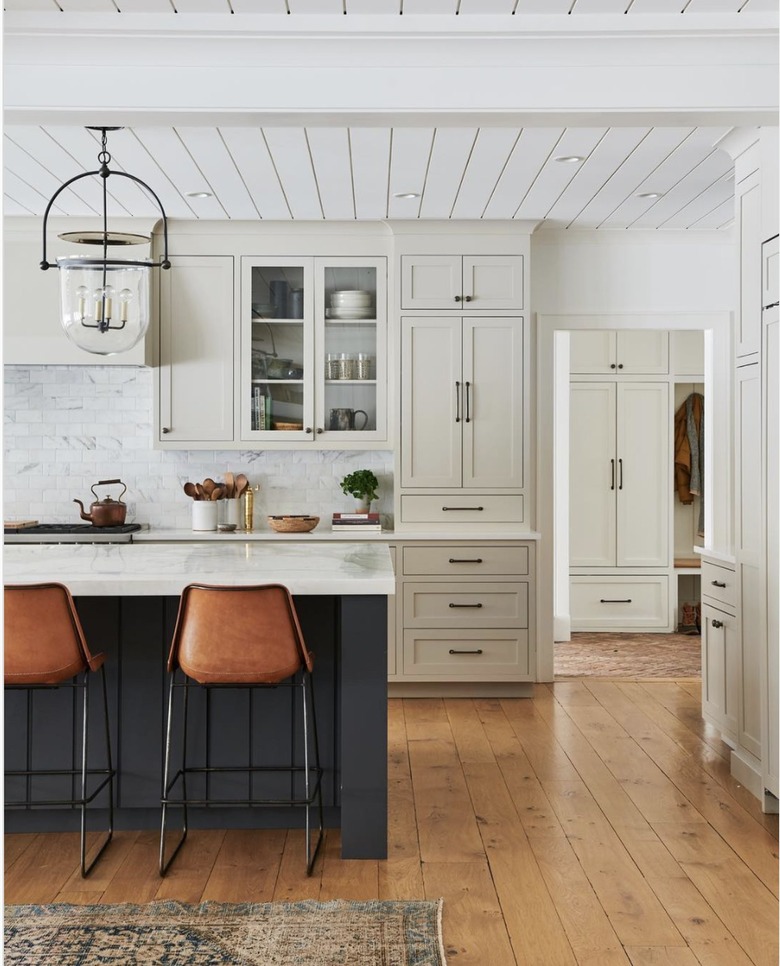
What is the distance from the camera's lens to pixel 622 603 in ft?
22.6

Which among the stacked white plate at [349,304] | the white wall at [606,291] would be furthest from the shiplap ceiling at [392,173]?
the stacked white plate at [349,304]

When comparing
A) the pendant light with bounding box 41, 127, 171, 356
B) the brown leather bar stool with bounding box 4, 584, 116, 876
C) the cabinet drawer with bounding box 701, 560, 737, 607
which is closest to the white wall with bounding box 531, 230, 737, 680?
the cabinet drawer with bounding box 701, 560, 737, 607

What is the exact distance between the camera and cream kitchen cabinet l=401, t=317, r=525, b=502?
5188 millimetres

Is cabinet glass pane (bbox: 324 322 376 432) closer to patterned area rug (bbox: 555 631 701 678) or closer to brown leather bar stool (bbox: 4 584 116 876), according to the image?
patterned area rug (bbox: 555 631 701 678)

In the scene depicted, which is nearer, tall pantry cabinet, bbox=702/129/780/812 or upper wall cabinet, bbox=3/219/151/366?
tall pantry cabinet, bbox=702/129/780/812

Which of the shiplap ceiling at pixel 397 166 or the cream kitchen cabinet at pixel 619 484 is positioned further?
the cream kitchen cabinet at pixel 619 484

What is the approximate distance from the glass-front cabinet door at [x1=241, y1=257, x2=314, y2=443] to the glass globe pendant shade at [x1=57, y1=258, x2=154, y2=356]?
7.90 ft

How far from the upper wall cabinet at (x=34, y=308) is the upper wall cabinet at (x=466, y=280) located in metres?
1.51

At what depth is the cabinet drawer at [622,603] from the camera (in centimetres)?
690

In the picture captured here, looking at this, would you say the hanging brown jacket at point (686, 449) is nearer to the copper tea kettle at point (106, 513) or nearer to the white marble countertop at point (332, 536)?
the white marble countertop at point (332, 536)

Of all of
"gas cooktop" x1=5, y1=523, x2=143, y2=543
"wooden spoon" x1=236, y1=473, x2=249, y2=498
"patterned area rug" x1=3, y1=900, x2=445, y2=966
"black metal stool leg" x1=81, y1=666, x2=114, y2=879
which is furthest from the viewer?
"wooden spoon" x1=236, y1=473, x2=249, y2=498

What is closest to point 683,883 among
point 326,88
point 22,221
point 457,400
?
point 326,88

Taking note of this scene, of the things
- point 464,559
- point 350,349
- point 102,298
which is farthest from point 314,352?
point 102,298

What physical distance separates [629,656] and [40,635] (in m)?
4.35
